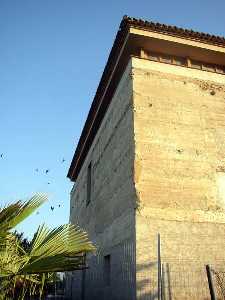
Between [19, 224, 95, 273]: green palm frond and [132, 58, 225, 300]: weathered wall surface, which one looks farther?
[132, 58, 225, 300]: weathered wall surface

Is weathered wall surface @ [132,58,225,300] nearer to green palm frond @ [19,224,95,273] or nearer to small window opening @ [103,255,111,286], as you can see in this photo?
small window opening @ [103,255,111,286]

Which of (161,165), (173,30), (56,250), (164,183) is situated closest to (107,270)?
(164,183)

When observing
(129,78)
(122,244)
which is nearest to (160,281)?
(122,244)

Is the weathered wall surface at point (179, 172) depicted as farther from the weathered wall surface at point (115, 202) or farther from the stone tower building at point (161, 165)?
the weathered wall surface at point (115, 202)

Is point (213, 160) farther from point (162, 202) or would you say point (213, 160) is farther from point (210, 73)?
point (210, 73)

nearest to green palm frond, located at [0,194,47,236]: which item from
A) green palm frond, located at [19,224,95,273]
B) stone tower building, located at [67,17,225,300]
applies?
green palm frond, located at [19,224,95,273]

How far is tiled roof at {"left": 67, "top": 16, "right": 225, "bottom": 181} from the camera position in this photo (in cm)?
1070

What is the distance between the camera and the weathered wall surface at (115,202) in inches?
356

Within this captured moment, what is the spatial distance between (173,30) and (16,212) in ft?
29.7

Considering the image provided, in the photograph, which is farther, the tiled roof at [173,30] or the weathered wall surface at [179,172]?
the tiled roof at [173,30]

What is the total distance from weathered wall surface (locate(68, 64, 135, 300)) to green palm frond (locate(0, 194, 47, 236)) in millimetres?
5117

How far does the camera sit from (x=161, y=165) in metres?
9.45

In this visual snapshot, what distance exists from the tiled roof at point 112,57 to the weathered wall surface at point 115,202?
32.4 inches

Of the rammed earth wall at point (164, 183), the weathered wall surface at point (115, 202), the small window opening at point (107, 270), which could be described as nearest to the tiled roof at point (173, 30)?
the rammed earth wall at point (164, 183)
